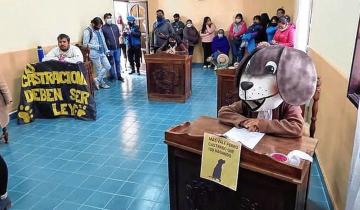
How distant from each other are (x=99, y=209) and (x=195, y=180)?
4.22 feet

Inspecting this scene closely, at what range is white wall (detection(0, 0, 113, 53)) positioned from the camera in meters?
4.68

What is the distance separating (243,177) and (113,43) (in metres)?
6.10

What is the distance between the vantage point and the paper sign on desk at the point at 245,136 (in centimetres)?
135

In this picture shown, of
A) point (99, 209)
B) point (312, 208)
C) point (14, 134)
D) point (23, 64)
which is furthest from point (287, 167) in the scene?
point (23, 64)

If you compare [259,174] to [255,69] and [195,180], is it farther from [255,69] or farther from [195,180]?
[255,69]

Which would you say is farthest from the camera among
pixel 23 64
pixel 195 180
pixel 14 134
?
pixel 23 64

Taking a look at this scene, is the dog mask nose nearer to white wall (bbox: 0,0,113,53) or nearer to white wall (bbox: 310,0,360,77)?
white wall (bbox: 310,0,360,77)

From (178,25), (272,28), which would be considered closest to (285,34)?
(272,28)

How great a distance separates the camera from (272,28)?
7.74m

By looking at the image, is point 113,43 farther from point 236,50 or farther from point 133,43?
point 236,50

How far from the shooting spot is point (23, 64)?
198 inches

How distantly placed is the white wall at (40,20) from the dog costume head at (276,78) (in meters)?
4.47

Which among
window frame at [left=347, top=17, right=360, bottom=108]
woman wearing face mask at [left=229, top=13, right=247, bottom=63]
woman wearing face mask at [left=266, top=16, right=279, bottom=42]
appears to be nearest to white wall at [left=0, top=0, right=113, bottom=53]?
woman wearing face mask at [left=229, top=13, right=247, bottom=63]

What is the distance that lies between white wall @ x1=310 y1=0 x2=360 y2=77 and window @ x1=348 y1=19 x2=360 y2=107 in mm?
110
